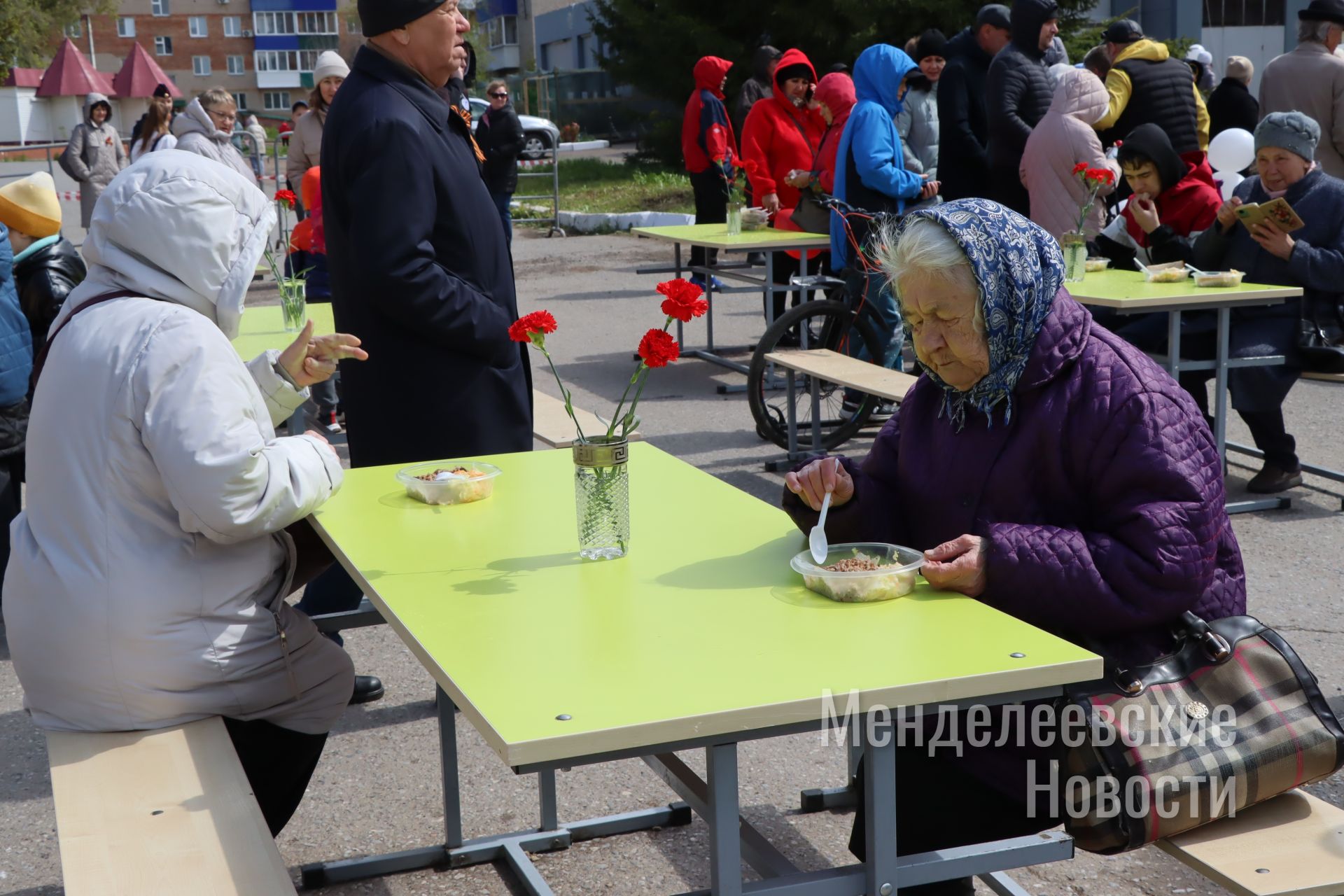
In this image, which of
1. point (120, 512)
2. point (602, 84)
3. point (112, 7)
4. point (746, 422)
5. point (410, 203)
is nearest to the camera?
point (120, 512)

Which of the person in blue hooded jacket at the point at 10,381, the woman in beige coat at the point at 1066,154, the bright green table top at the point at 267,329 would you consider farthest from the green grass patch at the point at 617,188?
the person in blue hooded jacket at the point at 10,381

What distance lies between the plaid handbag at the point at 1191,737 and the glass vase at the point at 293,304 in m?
4.39

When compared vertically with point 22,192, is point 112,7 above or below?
above

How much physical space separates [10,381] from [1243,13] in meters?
29.9

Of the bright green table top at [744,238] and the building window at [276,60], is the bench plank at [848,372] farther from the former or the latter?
the building window at [276,60]

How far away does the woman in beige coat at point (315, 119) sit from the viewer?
28.2 ft

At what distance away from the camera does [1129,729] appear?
2.09 meters

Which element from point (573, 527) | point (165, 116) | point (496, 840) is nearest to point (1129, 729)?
point (573, 527)

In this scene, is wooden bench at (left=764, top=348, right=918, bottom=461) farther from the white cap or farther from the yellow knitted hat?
the white cap

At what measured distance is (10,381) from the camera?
15.0 feet

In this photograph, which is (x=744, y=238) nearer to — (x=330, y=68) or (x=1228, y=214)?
(x=330, y=68)

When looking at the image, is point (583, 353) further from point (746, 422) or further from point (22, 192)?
point (22, 192)

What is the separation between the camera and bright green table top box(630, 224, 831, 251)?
27.1 feet

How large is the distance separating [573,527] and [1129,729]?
1.08 metres
